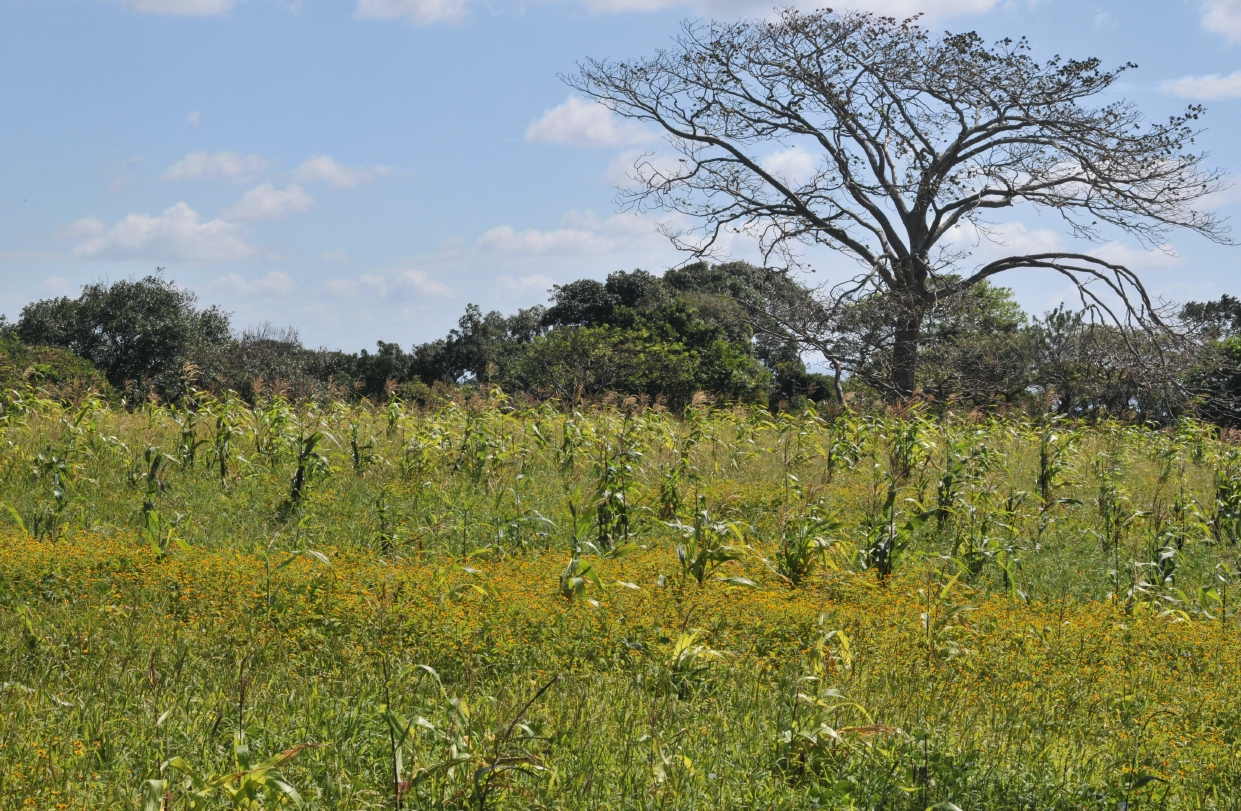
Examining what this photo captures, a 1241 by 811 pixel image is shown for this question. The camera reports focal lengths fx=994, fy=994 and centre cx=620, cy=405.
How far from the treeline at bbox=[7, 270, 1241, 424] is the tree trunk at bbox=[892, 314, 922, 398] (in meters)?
0.23

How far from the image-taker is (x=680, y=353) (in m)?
24.6

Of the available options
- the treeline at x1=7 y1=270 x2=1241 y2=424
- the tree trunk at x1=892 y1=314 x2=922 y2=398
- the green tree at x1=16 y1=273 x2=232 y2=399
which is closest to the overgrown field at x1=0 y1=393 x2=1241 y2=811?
the treeline at x1=7 y1=270 x2=1241 y2=424

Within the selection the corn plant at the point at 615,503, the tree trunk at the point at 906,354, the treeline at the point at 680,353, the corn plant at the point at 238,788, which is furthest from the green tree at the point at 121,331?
the corn plant at the point at 238,788

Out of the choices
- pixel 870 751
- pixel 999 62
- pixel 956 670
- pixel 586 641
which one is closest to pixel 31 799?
pixel 586 641

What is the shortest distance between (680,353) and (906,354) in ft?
19.3

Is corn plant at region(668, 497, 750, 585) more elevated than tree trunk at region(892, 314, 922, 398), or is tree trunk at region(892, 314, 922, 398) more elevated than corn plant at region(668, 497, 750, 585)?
tree trunk at region(892, 314, 922, 398)

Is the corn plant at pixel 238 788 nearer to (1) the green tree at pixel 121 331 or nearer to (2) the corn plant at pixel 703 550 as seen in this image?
(2) the corn plant at pixel 703 550

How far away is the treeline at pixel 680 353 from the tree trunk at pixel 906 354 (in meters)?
0.23

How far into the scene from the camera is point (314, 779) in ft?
11.9

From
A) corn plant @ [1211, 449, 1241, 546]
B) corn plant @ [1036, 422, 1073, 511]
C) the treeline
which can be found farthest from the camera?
the treeline

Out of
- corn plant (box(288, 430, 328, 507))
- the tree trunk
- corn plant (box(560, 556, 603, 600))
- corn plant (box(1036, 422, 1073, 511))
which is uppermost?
the tree trunk

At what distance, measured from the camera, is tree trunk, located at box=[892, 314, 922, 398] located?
20.4 meters

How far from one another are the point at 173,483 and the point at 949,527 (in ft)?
23.4

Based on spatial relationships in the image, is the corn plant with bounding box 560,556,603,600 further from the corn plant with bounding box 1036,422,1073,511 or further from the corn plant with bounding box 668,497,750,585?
the corn plant with bounding box 1036,422,1073,511
